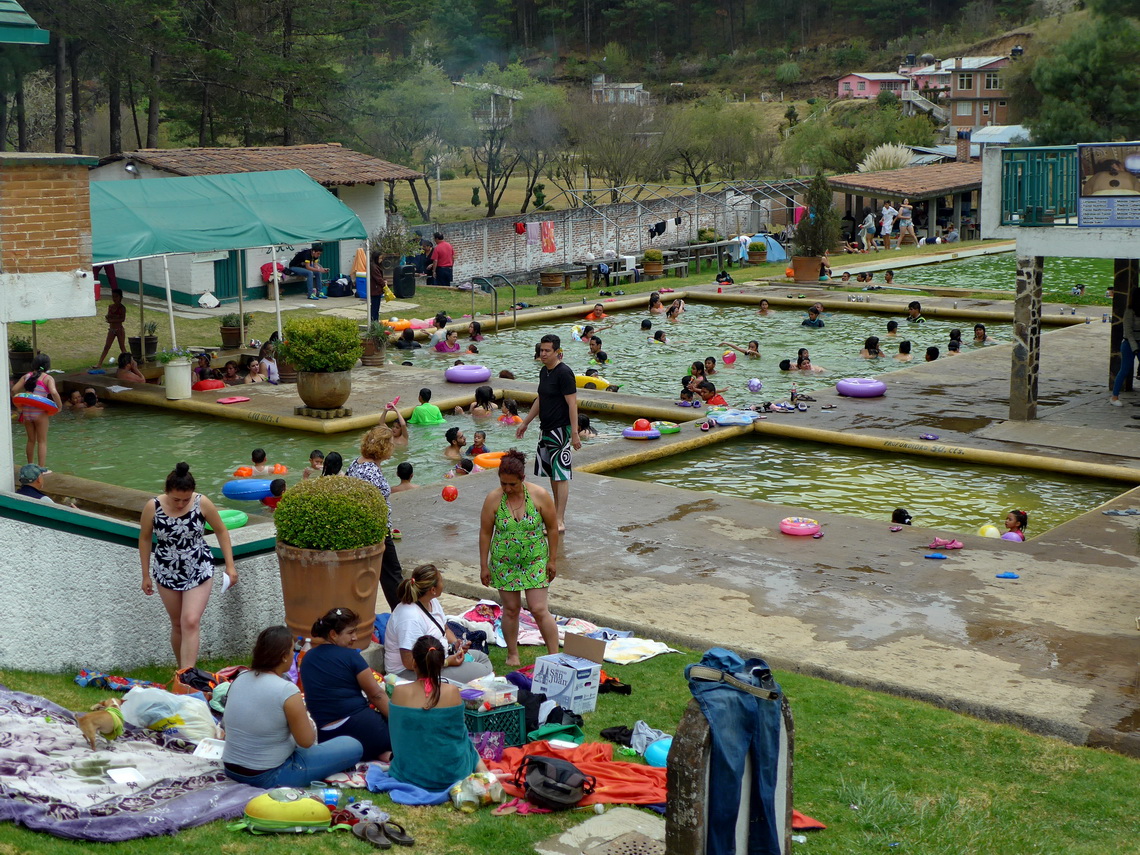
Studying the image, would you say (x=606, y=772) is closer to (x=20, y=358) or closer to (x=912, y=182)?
(x=20, y=358)

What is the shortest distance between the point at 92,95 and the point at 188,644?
48.1 metres

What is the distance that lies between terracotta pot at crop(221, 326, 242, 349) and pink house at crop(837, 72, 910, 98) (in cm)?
7072

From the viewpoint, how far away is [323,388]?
1875cm

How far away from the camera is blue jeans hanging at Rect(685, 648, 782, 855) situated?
19.5 feet

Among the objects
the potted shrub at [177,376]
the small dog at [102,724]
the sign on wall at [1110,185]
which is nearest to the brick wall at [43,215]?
the small dog at [102,724]

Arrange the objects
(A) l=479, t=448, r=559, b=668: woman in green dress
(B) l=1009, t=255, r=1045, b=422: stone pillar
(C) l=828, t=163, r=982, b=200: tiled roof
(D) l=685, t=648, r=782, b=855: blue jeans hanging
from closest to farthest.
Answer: (D) l=685, t=648, r=782, b=855: blue jeans hanging < (A) l=479, t=448, r=559, b=668: woman in green dress < (B) l=1009, t=255, r=1045, b=422: stone pillar < (C) l=828, t=163, r=982, b=200: tiled roof

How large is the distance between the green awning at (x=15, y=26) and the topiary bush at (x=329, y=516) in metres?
4.73

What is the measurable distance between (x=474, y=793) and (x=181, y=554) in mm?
2915

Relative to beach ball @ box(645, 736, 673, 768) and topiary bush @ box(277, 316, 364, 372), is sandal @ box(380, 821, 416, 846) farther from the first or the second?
topiary bush @ box(277, 316, 364, 372)

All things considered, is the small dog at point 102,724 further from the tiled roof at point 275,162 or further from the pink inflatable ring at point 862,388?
the tiled roof at point 275,162

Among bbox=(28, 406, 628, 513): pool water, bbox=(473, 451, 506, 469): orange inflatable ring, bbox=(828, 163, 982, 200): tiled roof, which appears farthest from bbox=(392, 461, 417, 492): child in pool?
bbox=(828, 163, 982, 200): tiled roof

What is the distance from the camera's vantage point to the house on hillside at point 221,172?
28.3 m

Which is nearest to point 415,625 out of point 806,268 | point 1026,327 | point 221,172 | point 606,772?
point 606,772

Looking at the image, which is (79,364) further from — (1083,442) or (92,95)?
(92,95)
